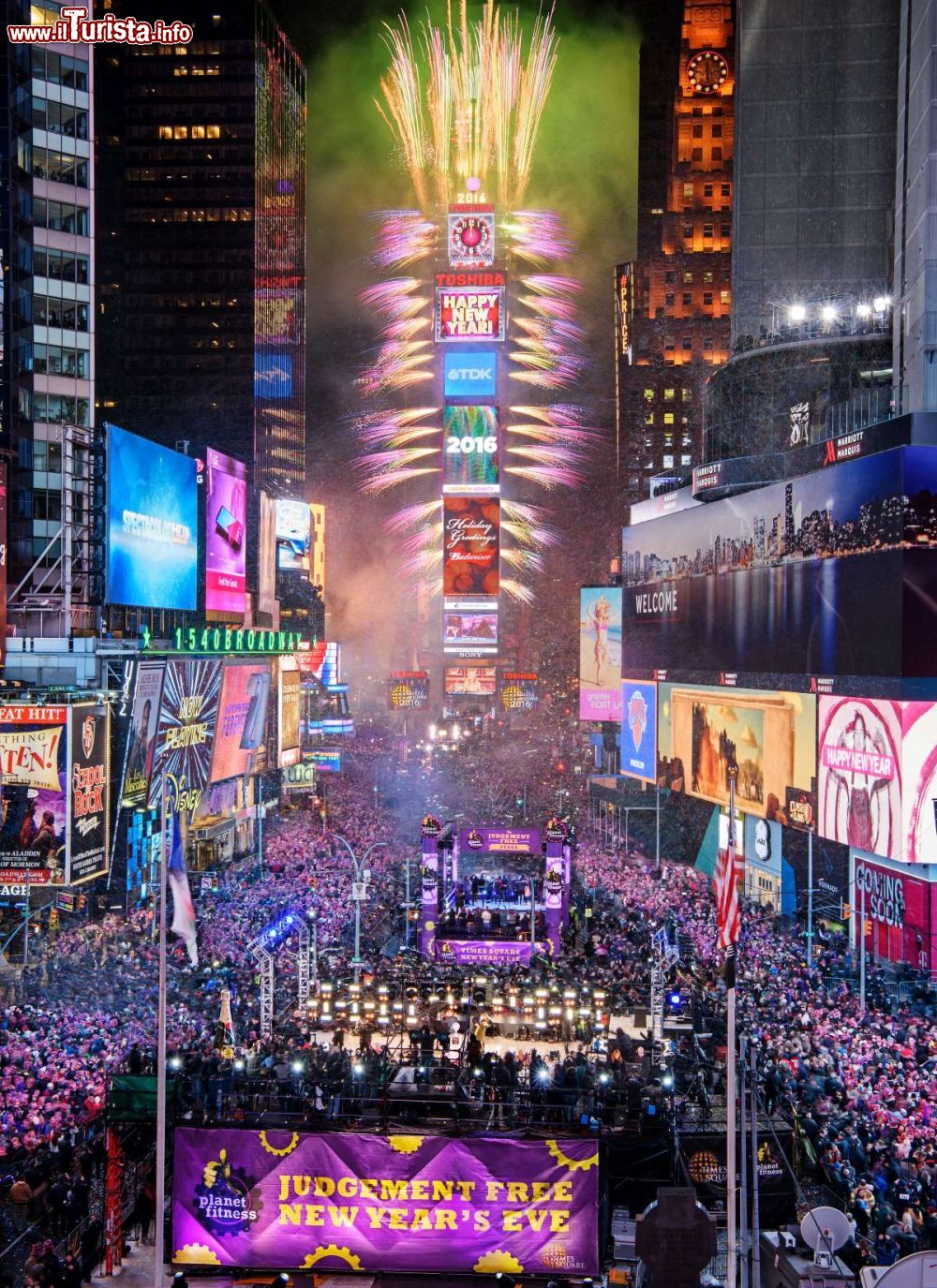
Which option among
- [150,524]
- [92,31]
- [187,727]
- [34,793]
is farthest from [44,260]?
[34,793]

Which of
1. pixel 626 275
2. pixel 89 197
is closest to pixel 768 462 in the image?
pixel 89 197

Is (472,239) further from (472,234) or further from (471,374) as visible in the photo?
(471,374)

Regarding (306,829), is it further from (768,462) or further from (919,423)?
(919,423)

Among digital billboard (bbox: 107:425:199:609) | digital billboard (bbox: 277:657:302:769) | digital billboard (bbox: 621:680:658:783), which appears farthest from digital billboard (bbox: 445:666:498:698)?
digital billboard (bbox: 107:425:199:609)

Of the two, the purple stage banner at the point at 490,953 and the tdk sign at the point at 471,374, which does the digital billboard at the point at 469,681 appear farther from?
the purple stage banner at the point at 490,953

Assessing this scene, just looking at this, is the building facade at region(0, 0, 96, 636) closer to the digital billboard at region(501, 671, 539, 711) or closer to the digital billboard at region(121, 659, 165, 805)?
the digital billboard at region(121, 659, 165, 805)
